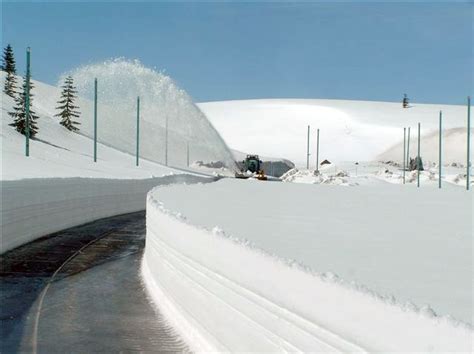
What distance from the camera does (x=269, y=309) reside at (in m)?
5.62

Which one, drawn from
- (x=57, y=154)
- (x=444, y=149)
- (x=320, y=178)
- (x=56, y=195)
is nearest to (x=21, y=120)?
(x=57, y=154)

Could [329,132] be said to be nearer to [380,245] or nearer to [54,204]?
[54,204]

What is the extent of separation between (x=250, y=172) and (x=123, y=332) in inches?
2552

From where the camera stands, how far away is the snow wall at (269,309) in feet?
12.3

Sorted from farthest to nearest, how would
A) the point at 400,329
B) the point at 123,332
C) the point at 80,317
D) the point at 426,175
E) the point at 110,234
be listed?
the point at 426,175
the point at 110,234
the point at 80,317
the point at 123,332
the point at 400,329

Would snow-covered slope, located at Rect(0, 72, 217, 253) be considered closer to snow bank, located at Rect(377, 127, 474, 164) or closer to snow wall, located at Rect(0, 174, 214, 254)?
snow wall, located at Rect(0, 174, 214, 254)

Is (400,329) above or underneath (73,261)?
above

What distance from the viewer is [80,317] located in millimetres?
9953

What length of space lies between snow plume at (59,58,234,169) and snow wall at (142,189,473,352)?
277 feet

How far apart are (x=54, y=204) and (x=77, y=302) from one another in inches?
426

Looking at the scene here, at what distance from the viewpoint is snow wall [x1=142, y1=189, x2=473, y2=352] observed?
3752 millimetres

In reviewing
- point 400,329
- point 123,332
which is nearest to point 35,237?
point 123,332

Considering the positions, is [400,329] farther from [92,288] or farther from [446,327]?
[92,288]

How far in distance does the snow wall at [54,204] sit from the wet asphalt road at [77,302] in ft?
2.02
